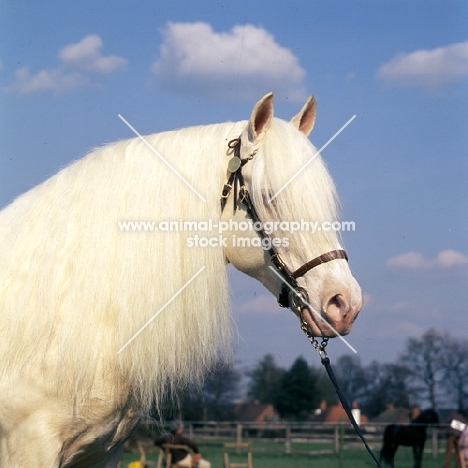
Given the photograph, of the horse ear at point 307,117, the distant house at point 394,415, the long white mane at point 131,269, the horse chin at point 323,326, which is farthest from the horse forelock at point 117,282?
the distant house at point 394,415

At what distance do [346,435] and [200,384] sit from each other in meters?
13.2

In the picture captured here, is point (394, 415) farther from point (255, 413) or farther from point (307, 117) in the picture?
point (307, 117)

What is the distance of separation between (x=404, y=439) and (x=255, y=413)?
1272cm

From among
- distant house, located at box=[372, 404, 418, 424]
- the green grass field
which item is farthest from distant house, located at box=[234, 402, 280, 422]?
distant house, located at box=[372, 404, 418, 424]

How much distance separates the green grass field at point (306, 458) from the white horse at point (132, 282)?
32.6 feet

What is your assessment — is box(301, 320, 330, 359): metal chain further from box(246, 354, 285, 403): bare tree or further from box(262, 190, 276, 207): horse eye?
box(246, 354, 285, 403): bare tree

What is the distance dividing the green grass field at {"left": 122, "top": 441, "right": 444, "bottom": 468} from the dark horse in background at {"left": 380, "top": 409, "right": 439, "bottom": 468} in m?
0.13

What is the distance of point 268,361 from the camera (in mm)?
27219

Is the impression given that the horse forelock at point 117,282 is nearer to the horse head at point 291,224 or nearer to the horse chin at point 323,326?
the horse head at point 291,224

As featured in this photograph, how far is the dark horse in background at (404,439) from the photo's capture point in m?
13.1

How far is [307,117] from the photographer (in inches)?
155

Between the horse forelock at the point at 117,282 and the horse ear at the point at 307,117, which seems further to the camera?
the horse ear at the point at 307,117

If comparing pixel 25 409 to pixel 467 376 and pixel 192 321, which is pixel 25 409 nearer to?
pixel 192 321

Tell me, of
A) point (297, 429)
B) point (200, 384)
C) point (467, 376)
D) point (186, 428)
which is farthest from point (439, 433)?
point (200, 384)
